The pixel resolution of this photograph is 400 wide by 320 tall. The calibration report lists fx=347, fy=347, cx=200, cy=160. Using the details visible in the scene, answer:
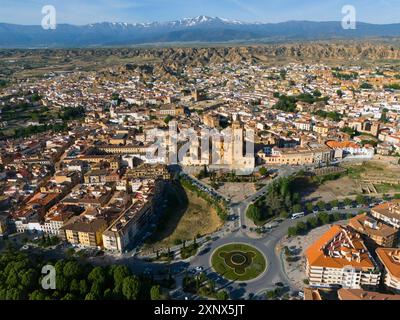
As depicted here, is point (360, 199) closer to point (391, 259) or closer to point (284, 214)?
point (284, 214)

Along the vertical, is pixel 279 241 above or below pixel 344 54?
below

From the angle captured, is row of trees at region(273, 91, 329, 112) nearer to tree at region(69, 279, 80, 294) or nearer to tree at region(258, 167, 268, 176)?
tree at region(258, 167, 268, 176)

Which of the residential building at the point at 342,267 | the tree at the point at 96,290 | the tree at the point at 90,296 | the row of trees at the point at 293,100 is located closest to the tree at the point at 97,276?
the tree at the point at 96,290

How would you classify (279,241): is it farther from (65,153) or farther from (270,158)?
(65,153)

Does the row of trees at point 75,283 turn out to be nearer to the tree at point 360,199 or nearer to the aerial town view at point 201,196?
the aerial town view at point 201,196

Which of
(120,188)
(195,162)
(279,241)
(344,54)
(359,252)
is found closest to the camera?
(359,252)

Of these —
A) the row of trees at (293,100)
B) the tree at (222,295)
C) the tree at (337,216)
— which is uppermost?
the row of trees at (293,100)
